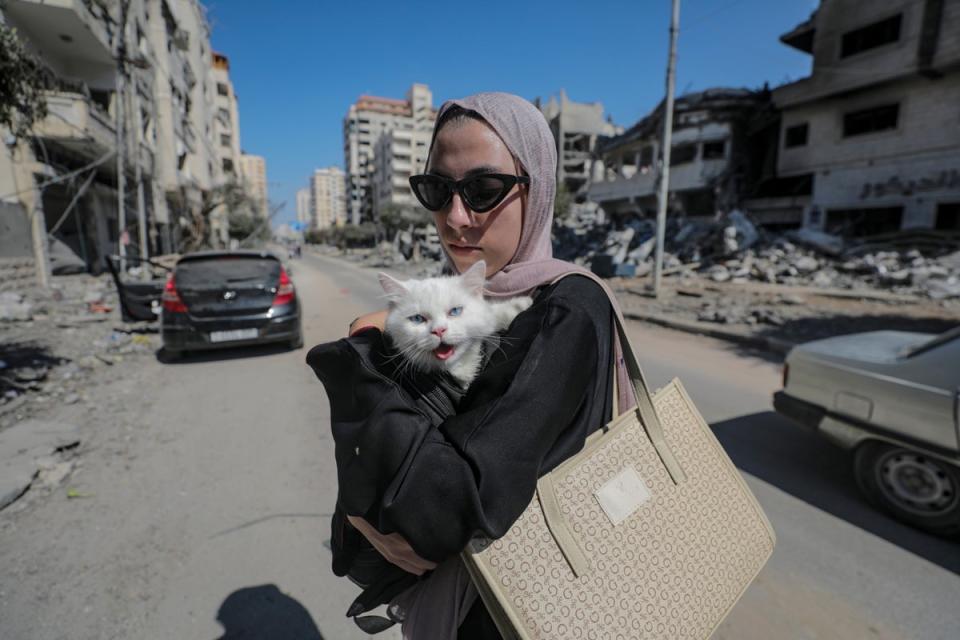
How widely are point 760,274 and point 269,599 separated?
18472 mm

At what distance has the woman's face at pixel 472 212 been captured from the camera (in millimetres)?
1216

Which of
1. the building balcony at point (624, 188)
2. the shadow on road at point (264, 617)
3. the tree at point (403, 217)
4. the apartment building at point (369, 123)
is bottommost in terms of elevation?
the shadow on road at point (264, 617)

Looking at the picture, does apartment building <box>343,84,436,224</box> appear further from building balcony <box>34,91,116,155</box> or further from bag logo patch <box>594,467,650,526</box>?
bag logo patch <box>594,467,650,526</box>

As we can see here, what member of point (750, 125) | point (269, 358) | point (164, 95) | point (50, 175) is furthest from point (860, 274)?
point (164, 95)

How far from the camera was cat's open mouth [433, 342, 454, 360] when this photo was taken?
1.29 metres

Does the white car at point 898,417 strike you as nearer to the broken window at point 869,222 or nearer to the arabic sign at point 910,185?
the arabic sign at point 910,185

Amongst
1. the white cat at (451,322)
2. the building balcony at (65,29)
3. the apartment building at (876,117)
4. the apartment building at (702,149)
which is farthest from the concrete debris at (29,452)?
the apartment building at (876,117)

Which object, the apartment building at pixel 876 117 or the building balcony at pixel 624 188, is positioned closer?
the apartment building at pixel 876 117

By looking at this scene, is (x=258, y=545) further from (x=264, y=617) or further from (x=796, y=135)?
(x=796, y=135)

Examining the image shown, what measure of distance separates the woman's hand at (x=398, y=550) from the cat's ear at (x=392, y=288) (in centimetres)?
67

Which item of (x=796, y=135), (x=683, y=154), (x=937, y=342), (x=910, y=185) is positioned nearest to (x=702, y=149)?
(x=683, y=154)

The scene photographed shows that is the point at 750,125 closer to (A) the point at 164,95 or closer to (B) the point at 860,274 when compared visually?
(B) the point at 860,274

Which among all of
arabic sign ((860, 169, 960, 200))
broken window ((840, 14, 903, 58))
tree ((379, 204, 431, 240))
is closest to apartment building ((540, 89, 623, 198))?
tree ((379, 204, 431, 240))

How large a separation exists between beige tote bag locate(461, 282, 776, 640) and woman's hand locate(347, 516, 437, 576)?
0.56 ft
